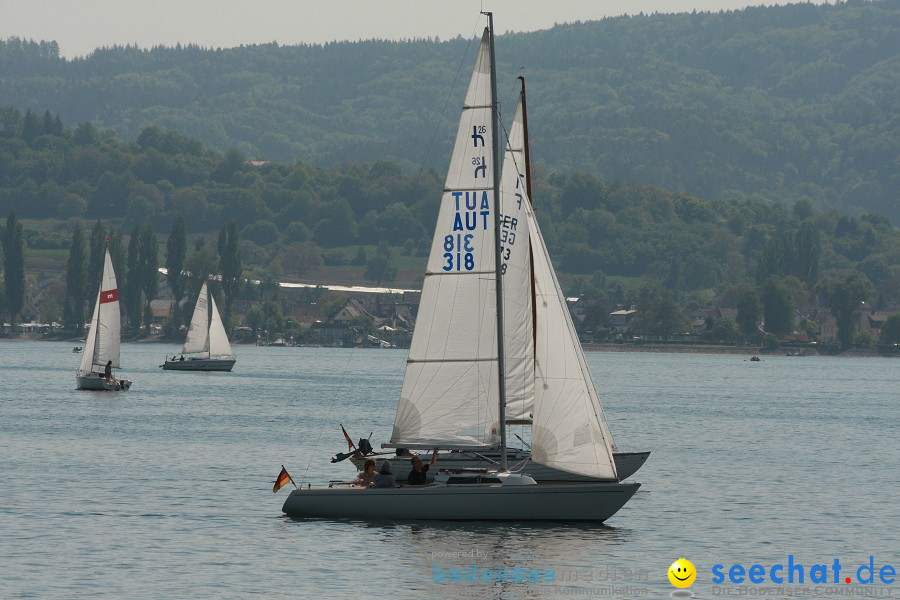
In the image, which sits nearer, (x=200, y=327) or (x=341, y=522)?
(x=341, y=522)

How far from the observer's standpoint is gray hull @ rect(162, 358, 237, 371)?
155375 millimetres

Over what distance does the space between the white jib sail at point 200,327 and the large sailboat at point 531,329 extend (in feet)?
333

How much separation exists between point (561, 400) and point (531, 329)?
97.2 inches

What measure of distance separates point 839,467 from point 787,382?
10992cm

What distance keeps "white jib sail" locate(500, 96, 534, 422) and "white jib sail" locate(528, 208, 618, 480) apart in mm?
364

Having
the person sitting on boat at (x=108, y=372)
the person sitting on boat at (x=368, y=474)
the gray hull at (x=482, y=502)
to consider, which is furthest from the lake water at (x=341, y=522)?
the person sitting on boat at (x=108, y=372)

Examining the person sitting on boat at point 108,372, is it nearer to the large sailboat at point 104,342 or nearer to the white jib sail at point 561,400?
the large sailboat at point 104,342

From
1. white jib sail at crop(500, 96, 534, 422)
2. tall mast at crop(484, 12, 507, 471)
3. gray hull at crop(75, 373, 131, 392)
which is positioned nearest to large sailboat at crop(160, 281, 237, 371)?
gray hull at crop(75, 373, 131, 392)

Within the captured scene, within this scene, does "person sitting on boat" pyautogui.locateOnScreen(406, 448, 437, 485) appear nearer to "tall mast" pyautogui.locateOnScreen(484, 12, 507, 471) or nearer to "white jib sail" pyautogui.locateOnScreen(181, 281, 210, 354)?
"tall mast" pyautogui.locateOnScreen(484, 12, 507, 471)

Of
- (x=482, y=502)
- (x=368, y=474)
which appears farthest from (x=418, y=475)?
(x=482, y=502)

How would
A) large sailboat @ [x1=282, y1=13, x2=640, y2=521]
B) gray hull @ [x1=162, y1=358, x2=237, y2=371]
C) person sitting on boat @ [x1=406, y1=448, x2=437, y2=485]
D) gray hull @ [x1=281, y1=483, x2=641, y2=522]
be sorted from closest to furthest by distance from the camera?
large sailboat @ [x1=282, y1=13, x2=640, y2=521] → gray hull @ [x1=281, y1=483, x2=641, y2=522] → person sitting on boat @ [x1=406, y1=448, x2=437, y2=485] → gray hull @ [x1=162, y1=358, x2=237, y2=371]

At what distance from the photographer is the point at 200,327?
15288 cm

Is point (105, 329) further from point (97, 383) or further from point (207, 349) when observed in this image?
point (207, 349)

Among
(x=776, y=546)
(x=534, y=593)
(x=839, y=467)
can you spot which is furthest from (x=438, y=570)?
(x=839, y=467)
